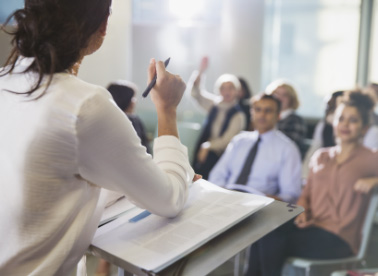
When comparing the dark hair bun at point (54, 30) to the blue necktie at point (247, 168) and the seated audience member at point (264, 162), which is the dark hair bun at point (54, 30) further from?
the blue necktie at point (247, 168)

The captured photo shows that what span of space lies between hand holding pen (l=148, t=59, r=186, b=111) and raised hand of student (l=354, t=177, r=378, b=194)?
5.23 feet

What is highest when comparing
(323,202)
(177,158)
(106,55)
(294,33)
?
(294,33)

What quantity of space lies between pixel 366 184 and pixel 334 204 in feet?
0.59

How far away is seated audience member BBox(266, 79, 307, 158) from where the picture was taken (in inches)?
122

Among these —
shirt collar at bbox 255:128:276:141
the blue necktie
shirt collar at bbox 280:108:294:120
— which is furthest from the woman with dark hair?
shirt collar at bbox 280:108:294:120

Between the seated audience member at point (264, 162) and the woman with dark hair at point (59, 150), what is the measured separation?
1.60 metres

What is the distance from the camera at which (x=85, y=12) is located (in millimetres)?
632

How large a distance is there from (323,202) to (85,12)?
1.81 metres

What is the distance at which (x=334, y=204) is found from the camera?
7.00 ft

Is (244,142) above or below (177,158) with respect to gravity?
below

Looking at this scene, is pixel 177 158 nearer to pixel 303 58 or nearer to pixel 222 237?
pixel 222 237


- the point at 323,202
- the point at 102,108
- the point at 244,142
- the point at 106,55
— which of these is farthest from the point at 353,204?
the point at 102,108

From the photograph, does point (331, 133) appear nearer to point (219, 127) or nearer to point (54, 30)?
point (219, 127)

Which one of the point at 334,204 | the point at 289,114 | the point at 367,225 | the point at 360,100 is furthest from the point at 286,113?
the point at 367,225
